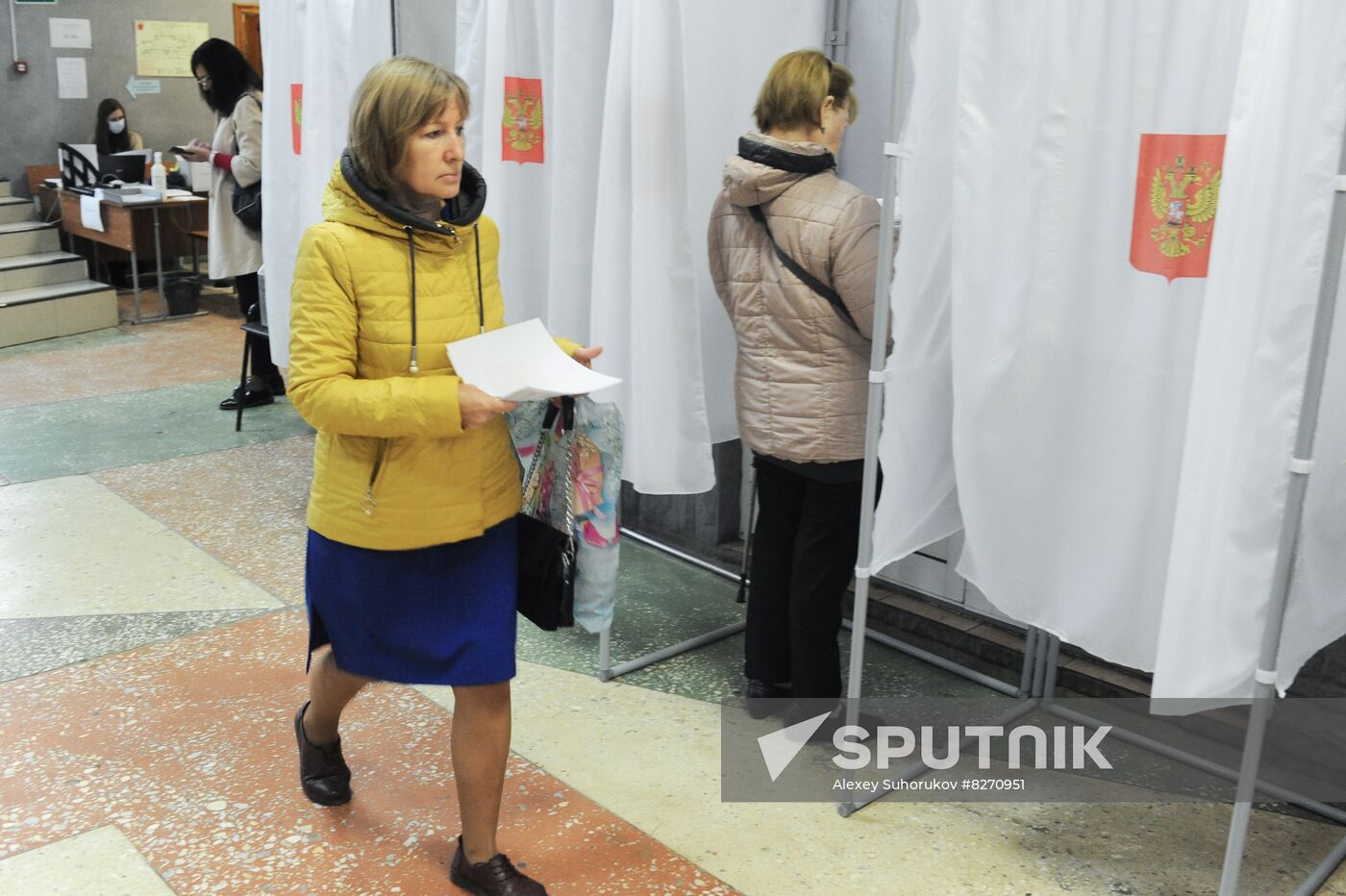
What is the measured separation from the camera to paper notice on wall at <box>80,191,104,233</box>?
730 cm

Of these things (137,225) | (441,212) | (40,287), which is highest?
(441,212)

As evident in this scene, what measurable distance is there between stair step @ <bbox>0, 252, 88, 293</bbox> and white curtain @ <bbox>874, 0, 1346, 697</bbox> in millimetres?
6587

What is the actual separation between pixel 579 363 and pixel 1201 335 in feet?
3.25

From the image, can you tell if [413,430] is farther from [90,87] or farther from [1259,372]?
[90,87]

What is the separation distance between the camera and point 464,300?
1.99 metres

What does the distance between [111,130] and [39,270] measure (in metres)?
1.50

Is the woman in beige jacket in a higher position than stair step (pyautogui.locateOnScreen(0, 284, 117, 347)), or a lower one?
higher

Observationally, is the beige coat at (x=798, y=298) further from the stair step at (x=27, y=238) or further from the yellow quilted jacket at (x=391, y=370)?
the stair step at (x=27, y=238)

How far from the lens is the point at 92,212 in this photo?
7344 mm

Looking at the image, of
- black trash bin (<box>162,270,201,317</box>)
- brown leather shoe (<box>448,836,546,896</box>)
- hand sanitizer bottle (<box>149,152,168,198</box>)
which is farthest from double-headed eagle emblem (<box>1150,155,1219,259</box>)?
hand sanitizer bottle (<box>149,152,168,198</box>)

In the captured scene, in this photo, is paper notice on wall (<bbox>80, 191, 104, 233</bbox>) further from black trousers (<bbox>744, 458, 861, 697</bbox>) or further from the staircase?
black trousers (<bbox>744, 458, 861, 697</bbox>)

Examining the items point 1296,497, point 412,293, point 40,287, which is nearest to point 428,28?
point 412,293

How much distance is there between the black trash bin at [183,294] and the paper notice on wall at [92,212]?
52 centimetres

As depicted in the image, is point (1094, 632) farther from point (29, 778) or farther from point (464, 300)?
point (29, 778)
